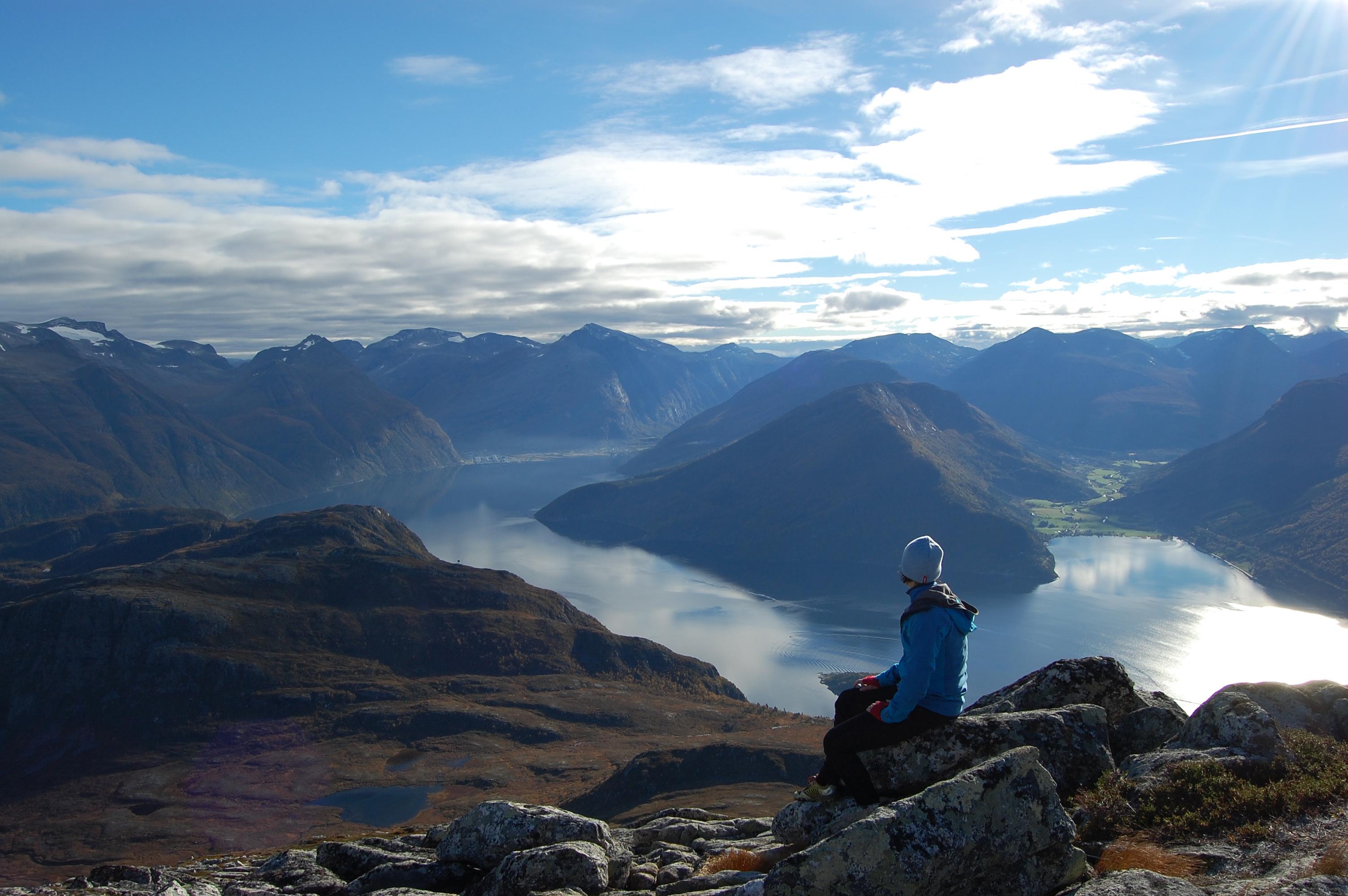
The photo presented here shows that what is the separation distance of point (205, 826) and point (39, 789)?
92.3ft

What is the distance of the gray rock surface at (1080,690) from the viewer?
47.0ft

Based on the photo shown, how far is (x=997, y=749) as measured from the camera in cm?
1146

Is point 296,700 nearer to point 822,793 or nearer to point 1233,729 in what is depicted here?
point 822,793

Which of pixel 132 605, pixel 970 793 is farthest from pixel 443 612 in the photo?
pixel 970 793

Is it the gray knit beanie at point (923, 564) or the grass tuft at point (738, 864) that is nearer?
the gray knit beanie at point (923, 564)

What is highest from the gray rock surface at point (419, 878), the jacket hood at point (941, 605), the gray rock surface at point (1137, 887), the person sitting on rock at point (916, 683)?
A: the jacket hood at point (941, 605)

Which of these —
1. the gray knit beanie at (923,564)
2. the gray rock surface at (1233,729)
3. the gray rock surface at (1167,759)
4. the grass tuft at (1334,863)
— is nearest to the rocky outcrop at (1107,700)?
the gray rock surface at (1233,729)

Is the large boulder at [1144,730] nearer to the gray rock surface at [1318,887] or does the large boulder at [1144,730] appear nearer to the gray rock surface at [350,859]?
the gray rock surface at [1318,887]

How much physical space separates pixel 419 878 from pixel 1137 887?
10.8 metres

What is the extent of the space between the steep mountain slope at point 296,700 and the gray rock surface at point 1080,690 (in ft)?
261

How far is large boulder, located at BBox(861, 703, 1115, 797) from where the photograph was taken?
1128 cm

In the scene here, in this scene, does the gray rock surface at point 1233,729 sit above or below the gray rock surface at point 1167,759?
above

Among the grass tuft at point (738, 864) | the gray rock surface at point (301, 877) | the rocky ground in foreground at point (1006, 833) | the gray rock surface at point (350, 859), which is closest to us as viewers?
the rocky ground in foreground at point (1006, 833)

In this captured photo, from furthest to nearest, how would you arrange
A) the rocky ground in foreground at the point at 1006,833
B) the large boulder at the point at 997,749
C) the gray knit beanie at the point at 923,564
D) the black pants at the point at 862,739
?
the large boulder at the point at 997,749 < the black pants at the point at 862,739 < the gray knit beanie at the point at 923,564 < the rocky ground in foreground at the point at 1006,833
